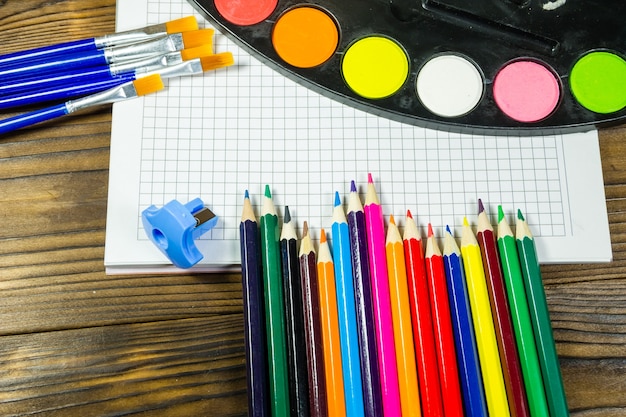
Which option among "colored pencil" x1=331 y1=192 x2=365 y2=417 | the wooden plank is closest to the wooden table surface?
the wooden plank

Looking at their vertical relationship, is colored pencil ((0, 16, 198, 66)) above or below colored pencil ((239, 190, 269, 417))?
above

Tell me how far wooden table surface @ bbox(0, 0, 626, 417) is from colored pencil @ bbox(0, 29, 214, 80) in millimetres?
50

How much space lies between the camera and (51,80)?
0.63 meters

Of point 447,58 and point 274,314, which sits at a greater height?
point 447,58

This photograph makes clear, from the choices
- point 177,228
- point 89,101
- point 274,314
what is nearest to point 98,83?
point 89,101

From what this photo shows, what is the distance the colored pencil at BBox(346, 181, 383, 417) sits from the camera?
56cm

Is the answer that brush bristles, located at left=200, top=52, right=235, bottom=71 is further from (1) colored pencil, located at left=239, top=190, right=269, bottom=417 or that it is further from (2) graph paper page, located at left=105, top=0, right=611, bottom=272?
(1) colored pencil, located at left=239, top=190, right=269, bottom=417

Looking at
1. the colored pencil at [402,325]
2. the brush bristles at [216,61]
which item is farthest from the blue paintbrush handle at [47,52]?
the colored pencil at [402,325]

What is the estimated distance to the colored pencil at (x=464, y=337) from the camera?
56cm

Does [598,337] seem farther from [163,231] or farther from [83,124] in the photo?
[83,124]

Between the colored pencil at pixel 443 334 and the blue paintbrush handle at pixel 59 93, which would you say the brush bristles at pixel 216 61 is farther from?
the colored pencil at pixel 443 334

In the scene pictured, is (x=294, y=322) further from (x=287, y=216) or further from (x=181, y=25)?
(x=181, y=25)

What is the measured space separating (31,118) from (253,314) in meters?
0.29

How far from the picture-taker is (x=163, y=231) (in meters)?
0.57
